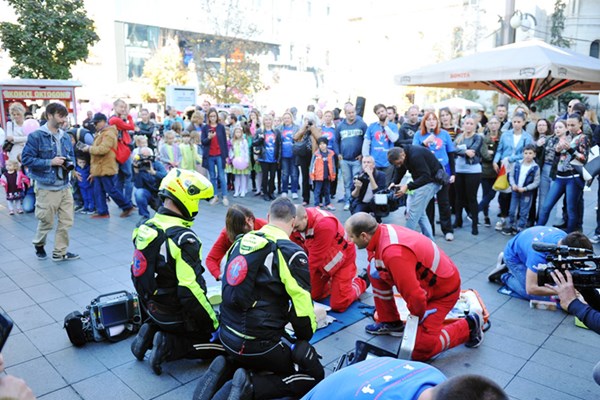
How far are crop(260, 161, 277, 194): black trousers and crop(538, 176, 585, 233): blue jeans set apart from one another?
573 centimetres

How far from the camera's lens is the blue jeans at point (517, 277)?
208 inches

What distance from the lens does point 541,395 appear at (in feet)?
11.6

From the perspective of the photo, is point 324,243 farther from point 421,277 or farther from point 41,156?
point 41,156

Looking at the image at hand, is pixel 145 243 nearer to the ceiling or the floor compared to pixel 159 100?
nearer to the floor

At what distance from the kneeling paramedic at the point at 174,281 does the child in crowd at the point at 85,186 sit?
632 cm

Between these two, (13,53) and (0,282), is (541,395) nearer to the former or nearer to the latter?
(0,282)

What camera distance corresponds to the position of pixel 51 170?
6.24 metres

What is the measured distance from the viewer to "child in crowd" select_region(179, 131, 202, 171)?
35.0ft

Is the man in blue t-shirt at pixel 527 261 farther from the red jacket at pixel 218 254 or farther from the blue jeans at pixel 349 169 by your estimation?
the blue jeans at pixel 349 169

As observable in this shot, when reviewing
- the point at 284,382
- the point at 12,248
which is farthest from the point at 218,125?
the point at 284,382

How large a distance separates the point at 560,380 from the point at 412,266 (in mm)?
1473

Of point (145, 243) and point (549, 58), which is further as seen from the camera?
point (549, 58)

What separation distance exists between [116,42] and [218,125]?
35.4 meters

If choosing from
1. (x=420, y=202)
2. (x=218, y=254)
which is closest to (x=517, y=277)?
(x=420, y=202)
